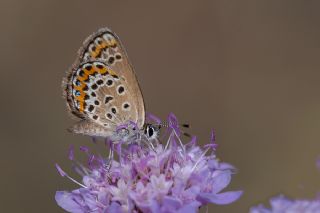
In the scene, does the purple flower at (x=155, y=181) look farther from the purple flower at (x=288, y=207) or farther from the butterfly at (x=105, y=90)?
the purple flower at (x=288, y=207)

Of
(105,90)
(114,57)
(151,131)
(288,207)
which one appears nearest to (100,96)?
(105,90)

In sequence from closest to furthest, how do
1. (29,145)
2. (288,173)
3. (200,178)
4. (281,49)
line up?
(200,178)
(288,173)
(29,145)
(281,49)

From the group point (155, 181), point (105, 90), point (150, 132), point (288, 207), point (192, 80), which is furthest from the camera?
point (192, 80)

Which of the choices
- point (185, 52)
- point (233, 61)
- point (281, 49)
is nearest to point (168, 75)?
point (185, 52)

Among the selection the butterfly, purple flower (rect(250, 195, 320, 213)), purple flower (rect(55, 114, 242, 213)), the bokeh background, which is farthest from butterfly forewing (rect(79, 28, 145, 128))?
the bokeh background

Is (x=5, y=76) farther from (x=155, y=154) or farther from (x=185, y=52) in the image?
(x=155, y=154)

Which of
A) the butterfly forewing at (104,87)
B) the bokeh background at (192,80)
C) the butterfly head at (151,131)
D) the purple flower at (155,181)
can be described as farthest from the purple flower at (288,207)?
the bokeh background at (192,80)

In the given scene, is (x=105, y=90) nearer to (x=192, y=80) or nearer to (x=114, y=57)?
(x=114, y=57)
